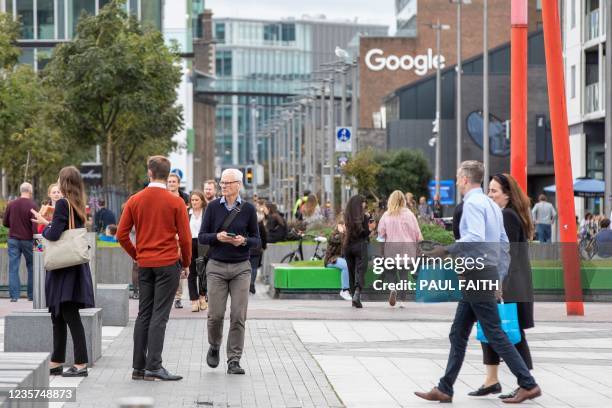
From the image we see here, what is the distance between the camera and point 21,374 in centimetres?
881

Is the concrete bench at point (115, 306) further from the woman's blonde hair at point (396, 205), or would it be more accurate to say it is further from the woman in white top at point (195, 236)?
the woman's blonde hair at point (396, 205)

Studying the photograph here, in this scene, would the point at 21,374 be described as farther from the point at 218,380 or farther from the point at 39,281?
the point at 39,281

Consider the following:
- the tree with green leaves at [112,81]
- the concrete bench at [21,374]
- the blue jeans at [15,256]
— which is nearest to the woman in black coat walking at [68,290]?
the concrete bench at [21,374]

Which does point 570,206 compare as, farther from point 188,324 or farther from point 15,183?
point 15,183

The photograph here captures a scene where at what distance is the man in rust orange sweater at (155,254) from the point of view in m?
12.3

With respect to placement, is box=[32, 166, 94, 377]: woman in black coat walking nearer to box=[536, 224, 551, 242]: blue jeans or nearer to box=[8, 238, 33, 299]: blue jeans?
box=[8, 238, 33, 299]: blue jeans

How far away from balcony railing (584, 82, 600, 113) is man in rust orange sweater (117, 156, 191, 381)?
149ft

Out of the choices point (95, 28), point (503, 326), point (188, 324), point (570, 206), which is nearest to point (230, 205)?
point (503, 326)

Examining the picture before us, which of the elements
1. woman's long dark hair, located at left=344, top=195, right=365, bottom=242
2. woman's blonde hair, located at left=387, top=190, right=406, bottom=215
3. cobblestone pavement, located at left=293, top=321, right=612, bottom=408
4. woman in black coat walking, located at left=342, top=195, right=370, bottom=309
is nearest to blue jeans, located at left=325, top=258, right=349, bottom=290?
woman in black coat walking, located at left=342, top=195, right=370, bottom=309

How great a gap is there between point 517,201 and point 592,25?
1849 inches

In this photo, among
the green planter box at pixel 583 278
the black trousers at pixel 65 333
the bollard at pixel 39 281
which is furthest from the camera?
the green planter box at pixel 583 278

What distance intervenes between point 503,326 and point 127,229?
334 centimetres

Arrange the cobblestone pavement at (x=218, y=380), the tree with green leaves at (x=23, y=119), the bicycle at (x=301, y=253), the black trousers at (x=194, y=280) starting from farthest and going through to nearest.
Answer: the tree with green leaves at (x=23, y=119), the bicycle at (x=301, y=253), the black trousers at (x=194, y=280), the cobblestone pavement at (x=218, y=380)

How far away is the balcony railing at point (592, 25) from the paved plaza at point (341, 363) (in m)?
37.1
